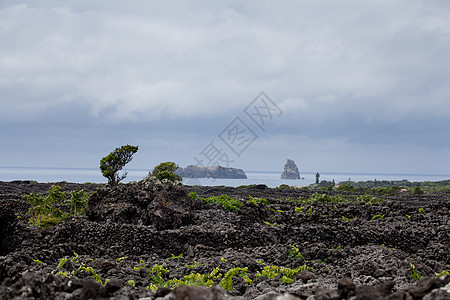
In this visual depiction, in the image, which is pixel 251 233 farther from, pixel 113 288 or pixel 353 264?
pixel 113 288

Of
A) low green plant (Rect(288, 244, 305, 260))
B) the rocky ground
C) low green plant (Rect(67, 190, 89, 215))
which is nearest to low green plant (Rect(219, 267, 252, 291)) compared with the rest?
the rocky ground

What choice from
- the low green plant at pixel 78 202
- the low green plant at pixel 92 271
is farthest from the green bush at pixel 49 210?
the low green plant at pixel 92 271

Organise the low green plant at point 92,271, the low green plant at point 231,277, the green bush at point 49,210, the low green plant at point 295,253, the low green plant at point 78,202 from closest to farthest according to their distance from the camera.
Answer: the low green plant at point 231,277 → the low green plant at point 92,271 → the low green plant at point 295,253 → the green bush at point 49,210 → the low green plant at point 78,202

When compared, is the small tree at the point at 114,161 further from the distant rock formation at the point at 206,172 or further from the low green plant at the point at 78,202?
the distant rock formation at the point at 206,172

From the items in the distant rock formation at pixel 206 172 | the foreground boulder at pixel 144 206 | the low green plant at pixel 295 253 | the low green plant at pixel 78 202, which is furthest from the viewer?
the distant rock formation at pixel 206 172

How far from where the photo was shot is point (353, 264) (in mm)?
8188

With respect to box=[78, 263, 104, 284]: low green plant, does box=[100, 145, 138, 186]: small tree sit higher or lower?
higher

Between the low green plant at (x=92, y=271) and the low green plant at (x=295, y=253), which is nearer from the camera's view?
the low green plant at (x=92, y=271)

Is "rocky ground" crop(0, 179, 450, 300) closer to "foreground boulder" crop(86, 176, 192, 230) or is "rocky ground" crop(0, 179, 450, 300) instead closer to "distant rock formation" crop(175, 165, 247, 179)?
"foreground boulder" crop(86, 176, 192, 230)

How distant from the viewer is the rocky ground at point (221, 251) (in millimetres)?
4551

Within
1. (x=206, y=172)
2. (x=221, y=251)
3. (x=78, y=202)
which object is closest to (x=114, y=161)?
(x=78, y=202)

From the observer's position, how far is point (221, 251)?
34.4 feet

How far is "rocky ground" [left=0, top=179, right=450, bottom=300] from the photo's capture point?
4.55m

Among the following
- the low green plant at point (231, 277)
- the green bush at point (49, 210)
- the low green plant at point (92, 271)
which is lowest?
the low green plant at point (231, 277)
